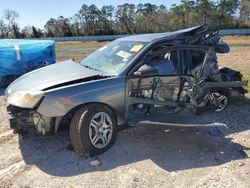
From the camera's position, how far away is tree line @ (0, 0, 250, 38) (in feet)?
222

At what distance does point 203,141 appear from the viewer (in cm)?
445

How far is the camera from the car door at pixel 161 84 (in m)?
4.25

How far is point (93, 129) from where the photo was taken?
3914mm

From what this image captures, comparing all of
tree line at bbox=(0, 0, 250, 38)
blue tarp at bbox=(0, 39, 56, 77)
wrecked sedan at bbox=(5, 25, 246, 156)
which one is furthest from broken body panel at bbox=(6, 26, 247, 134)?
tree line at bbox=(0, 0, 250, 38)

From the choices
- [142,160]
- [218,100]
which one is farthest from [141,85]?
[218,100]

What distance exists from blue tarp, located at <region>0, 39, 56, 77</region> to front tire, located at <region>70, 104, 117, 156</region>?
5435 millimetres

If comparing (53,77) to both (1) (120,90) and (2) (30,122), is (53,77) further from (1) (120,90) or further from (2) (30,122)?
(1) (120,90)

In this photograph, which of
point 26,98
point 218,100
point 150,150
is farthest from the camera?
point 218,100

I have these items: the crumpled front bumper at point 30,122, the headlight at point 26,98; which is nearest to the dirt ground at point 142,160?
the crumpled front bumper at point 30,122

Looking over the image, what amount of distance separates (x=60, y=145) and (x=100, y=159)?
80 centimetres

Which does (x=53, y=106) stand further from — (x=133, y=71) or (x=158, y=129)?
(x=158, y=129)

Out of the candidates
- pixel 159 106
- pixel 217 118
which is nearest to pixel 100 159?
pixel 159 106

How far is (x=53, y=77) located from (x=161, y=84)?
5.28ft

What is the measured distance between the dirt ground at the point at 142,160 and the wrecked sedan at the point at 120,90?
0.31 metres
